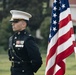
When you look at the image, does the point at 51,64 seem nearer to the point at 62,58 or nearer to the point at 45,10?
the point at 62,58

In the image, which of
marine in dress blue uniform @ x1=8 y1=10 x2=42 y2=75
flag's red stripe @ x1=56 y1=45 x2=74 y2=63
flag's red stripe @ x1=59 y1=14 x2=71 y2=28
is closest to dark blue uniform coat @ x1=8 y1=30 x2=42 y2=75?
marine in dress blue uniform @ x1=8 y1=10 x2=42 y2=75

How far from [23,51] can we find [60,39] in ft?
1.68

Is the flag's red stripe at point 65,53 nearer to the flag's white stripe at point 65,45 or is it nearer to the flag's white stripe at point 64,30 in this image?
the flag's white stripe at point 65,45

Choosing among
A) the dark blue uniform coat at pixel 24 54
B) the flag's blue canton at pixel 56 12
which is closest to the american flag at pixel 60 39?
the flag's blue canton at pixel 56 12

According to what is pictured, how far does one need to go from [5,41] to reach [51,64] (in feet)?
92.8

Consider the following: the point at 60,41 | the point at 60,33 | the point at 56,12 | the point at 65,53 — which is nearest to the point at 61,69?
the point at 65,53

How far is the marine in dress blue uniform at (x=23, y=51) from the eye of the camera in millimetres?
5797

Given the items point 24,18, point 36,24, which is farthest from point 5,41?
point 24,18

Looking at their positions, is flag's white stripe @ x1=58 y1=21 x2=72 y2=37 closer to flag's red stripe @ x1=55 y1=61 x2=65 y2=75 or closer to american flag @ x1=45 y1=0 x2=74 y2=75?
american flag @ x1=45 y1=0 x2=74 y2=75

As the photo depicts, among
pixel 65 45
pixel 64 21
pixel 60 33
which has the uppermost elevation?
pixel 64 21

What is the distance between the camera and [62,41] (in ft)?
18.9

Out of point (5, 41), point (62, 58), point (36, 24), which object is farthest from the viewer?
point (36, 24)

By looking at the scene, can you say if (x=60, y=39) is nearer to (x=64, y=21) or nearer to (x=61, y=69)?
(x=64, y=21)

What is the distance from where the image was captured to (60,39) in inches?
227
